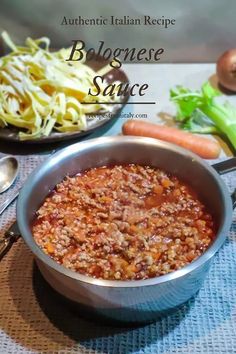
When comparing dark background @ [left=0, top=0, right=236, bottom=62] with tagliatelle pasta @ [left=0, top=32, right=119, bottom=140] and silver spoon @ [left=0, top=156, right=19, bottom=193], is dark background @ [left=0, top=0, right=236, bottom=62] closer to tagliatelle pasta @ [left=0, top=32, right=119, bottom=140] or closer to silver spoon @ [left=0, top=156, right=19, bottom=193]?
tagliatelle pasta @ [left=0, top=32, right=119, bottom=140]

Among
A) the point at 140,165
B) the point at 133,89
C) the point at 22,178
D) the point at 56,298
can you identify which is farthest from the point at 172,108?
the point at 56,298

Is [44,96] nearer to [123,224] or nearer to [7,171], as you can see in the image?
[7,171]

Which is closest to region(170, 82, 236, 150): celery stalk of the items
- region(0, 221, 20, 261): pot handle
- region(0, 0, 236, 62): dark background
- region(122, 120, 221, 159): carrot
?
region(122, 120, 221, 159): carrot

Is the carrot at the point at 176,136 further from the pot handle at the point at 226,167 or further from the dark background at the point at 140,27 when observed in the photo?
the dark background at the point at 140,27

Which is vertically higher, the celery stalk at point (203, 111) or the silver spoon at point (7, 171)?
the silver spoon at point (7, 171)

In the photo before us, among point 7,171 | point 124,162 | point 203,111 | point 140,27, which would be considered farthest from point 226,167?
point 140,27

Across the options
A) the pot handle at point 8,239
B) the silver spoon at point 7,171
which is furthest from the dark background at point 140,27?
the pot handle at point 8,239
